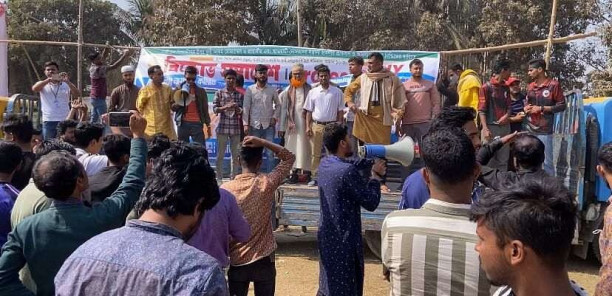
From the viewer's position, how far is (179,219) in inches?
72.9

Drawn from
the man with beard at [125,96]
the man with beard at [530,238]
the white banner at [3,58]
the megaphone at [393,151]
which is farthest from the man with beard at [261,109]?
the white banner at [3,58]

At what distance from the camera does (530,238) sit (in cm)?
159

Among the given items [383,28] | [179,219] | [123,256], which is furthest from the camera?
[383,28]

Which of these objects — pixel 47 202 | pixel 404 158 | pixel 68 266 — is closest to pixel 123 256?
pixel 68 266

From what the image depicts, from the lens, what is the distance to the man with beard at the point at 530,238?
5.20ft

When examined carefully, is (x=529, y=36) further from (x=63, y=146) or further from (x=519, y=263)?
(x=519, y=263)

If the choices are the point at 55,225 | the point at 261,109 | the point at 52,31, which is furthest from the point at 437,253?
the point at 52,31

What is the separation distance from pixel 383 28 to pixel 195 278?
64.9ft

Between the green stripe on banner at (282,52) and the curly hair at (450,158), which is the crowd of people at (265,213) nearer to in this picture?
the curly hair at (450,158)

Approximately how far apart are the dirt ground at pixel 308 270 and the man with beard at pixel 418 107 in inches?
66.2

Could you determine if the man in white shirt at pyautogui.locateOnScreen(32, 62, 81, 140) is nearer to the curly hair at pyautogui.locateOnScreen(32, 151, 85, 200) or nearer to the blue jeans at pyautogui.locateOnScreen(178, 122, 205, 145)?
the blue jeans at pyautogui.locateOnScreen(178, 122, 205, 145)

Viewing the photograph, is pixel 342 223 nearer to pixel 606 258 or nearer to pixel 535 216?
pixel 606 258

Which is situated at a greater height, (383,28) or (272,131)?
(383,28)

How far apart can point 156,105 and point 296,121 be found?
1.93m
